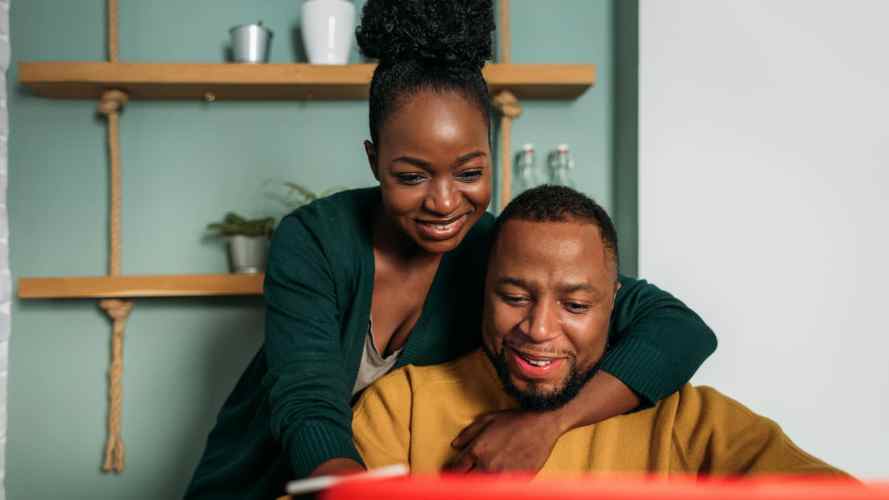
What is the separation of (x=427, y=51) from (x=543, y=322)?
16.8 inches

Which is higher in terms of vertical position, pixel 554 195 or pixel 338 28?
pixel 338 28

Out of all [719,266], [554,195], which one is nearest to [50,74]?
[554,195]

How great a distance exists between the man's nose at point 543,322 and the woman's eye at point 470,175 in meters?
0.20

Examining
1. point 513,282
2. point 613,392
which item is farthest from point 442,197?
point 613,392

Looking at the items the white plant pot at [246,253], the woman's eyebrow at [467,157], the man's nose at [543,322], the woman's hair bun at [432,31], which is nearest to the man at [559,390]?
the man's nose at [543,322]

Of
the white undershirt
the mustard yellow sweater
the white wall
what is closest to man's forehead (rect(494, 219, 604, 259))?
the mustard yellow sweater

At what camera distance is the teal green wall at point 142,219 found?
2156mm

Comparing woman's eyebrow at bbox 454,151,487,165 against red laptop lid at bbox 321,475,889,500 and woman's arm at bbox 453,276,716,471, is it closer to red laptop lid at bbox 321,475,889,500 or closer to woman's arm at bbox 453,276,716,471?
woman's arm at bbox 453,276,716,471

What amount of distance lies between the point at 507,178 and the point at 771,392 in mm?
817

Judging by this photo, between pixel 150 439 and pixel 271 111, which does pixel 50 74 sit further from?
pixel 150 439

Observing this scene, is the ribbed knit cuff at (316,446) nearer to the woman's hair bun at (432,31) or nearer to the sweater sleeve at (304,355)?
the sweater sleeve at (304,355)

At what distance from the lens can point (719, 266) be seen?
195 centimetres

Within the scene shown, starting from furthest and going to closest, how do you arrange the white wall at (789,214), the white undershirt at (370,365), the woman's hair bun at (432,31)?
1. the white wall at (789,214)
2. the white undershirt at (370,365)
3. the woman's hair bun at (432,31)

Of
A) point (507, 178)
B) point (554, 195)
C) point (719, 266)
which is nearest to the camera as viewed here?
point (554, 195)
